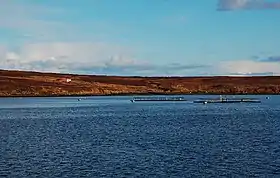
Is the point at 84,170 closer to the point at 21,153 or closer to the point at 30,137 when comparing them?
the point at 21,153

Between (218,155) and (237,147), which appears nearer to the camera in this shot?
(218,155)

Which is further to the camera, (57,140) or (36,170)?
(57,140)

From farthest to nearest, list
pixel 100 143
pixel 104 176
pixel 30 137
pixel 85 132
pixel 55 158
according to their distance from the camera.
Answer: pixel 85 132 < pixel 30 137 < pixel 100 143 < pixel 55 158 < pixel 104 176

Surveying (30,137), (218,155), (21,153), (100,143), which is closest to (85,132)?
(30,137)

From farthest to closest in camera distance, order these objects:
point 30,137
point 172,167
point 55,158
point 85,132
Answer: point 85,132, point 30,137, point 55,158, point 172,167

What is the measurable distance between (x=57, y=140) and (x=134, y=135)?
317 inches

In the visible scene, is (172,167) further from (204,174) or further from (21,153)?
(21,153)

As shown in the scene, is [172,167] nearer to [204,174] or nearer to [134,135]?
[204,174]

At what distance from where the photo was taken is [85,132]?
6069cm

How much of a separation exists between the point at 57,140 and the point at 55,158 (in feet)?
42.2

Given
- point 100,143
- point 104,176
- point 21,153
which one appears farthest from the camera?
point 100,143

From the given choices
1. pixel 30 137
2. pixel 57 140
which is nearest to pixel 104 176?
pixel 57 140

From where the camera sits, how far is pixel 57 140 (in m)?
52.0

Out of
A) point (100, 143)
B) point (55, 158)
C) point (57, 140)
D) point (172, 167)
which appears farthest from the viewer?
point (57, 140)
